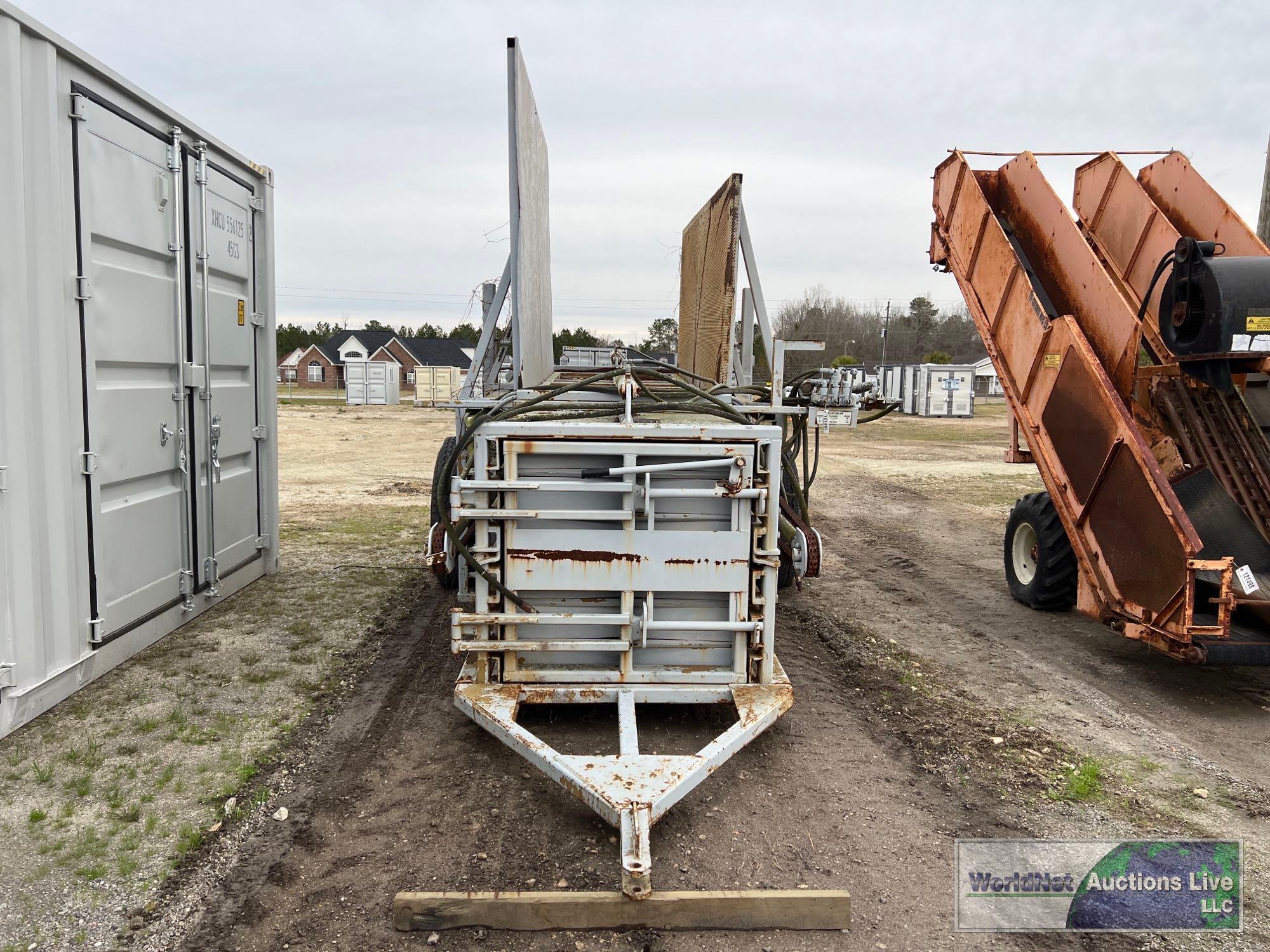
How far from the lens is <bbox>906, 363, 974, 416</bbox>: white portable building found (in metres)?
31.6

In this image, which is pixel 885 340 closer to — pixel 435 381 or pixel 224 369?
pixel 435 381

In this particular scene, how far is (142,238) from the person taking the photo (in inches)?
197

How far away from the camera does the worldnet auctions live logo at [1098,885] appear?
2.87 m

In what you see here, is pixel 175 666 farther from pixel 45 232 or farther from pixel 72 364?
pixel 45 232

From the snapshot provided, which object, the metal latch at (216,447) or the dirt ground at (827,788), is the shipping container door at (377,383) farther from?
the dirt ground at (827,788)

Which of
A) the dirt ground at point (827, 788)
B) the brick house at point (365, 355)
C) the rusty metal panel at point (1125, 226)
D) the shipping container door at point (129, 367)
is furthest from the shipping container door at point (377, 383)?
the rusty metal panel at point (1125, 226)

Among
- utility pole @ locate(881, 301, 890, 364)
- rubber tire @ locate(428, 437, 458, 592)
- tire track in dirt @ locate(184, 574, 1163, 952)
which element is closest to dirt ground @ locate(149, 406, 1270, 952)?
tire track in dirt @ locate(184, 574, 1163, 952)

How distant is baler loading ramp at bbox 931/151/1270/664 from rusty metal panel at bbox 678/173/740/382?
6.97 feet

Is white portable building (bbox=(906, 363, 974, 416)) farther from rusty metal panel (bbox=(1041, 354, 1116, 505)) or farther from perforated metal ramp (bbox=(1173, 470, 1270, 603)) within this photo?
perforated metal ramp (bbox=(1173, 470, 1270, 603))

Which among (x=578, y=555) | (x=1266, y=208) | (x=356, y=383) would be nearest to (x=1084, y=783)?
(x=578, y=555)

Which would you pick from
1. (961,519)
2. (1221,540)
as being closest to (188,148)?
(1221,540)

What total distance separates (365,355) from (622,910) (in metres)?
58.0

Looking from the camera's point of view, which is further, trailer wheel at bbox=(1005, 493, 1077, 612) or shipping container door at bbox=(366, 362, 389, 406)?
shipping container door at bbox=(366, 362, 389, 406)

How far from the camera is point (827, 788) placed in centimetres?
372
